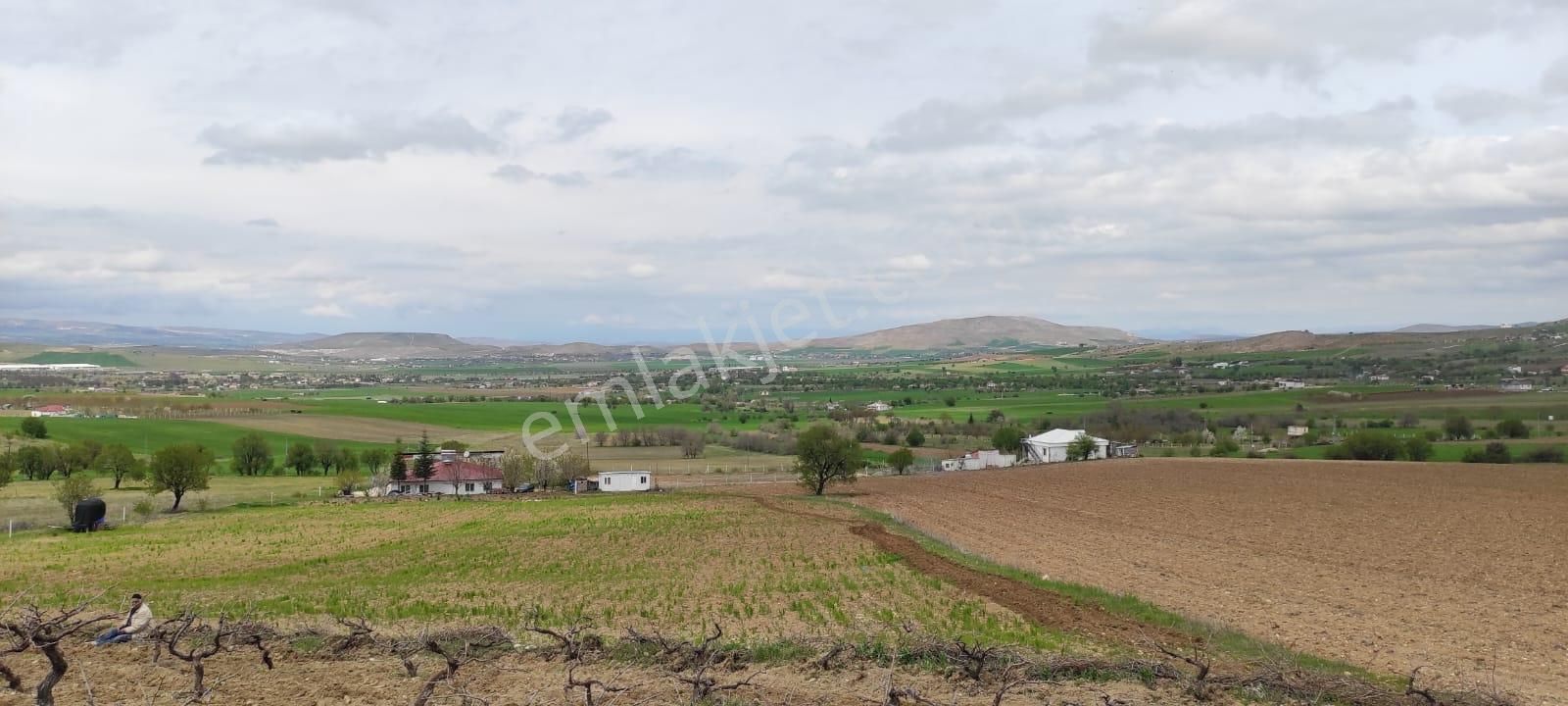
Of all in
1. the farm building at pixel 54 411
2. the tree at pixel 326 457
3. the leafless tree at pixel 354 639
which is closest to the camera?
the leafless tree at pixel 354 639

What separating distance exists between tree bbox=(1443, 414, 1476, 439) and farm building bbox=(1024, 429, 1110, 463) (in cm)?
2523

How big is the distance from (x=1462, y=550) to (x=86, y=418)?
11073 cm

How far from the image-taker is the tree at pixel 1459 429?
2736 inches

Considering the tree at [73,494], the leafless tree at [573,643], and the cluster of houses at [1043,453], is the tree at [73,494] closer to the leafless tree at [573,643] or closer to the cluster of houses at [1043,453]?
the leafless tree at [573,643]

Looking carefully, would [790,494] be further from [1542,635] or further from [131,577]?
[1542,635]

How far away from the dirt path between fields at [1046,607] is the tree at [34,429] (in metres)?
75.0

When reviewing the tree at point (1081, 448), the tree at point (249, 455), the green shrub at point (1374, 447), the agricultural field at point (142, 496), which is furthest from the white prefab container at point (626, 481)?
the green shrub at point (1374, 447)

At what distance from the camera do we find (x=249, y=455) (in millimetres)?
68250

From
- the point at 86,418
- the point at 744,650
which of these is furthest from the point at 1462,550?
the point at 86,418

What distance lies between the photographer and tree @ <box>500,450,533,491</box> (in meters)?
63.4

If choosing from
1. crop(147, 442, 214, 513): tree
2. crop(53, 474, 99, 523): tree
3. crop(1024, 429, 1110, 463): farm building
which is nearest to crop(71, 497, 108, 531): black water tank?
crop(53, 474, 99, 523): tree

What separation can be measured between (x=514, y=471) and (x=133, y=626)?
52814 mm

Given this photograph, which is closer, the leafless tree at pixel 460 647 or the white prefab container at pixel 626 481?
the leafless tree at pixel 460 647

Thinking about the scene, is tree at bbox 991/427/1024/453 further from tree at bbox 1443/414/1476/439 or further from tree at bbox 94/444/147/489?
tree at bbox 94/444/147/489
